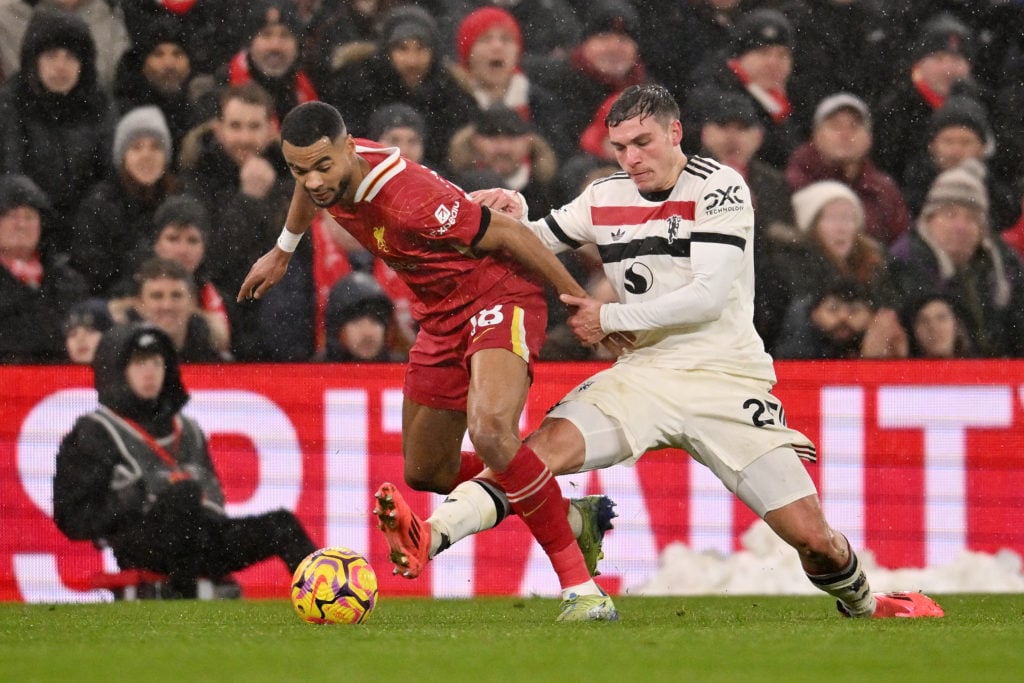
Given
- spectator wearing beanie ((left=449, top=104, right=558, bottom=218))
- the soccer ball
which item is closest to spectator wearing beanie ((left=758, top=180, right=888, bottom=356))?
spectator wearing beanie ((left=449, top=104, right=558, bottom=218))

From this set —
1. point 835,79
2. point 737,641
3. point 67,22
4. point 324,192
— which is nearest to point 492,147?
point 835,79

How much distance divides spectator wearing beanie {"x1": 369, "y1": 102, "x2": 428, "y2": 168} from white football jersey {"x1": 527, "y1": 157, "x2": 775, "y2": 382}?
10.0ft

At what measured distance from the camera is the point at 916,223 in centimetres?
833

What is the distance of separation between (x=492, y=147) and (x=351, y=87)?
93 cm

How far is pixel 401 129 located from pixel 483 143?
0.49 meters

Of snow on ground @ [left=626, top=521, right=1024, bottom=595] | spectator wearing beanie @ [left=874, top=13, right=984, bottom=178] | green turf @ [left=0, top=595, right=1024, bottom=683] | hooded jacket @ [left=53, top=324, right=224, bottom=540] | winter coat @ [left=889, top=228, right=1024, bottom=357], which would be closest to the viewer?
green turf @ [left=0, top=595, right=1024, bottom=683]

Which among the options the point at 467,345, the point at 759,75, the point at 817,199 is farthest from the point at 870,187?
the point at 467,345

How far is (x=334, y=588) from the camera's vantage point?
4.82m

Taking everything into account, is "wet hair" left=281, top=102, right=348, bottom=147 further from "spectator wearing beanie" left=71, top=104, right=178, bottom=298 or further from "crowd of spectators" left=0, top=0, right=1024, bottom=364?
"spectator wearing beanie" left=71, top=104, right=178, bottom=298

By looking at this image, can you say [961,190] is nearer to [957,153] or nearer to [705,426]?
[957,153]

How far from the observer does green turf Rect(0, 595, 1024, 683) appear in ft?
11.9

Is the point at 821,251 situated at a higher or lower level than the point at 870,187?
lower

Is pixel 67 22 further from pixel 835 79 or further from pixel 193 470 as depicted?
pixel 835 79

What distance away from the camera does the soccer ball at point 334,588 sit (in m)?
4.82
